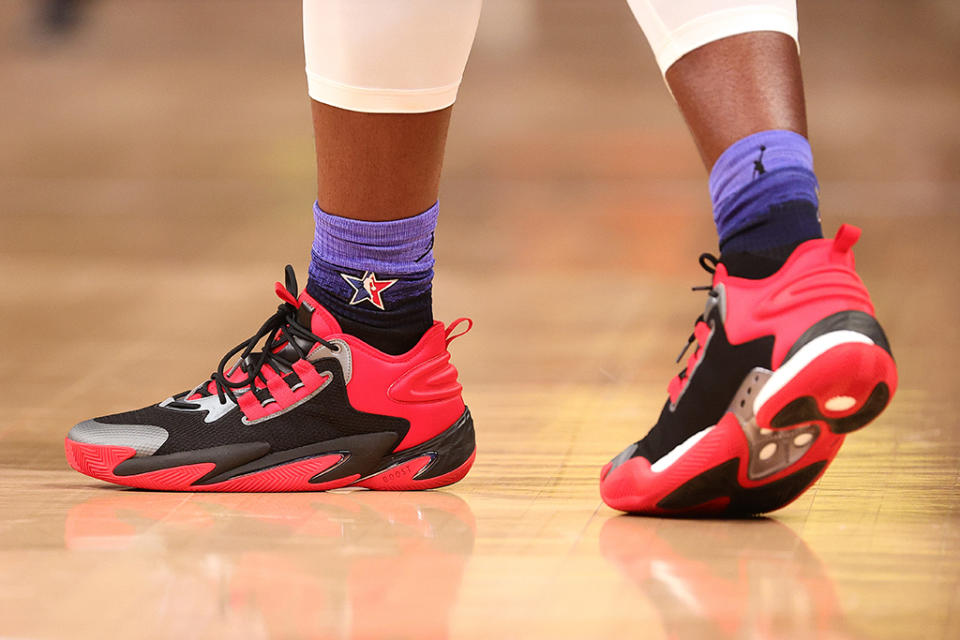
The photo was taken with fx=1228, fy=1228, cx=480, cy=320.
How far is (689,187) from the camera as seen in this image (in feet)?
10.7

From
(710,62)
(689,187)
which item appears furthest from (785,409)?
(689,187)

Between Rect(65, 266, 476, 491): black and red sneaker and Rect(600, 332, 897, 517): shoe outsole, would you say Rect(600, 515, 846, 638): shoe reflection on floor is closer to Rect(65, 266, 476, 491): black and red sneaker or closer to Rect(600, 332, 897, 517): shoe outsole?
Rect(600, 332, 897, 517): shoe outsole

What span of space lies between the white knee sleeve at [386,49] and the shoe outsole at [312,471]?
0.25 metres

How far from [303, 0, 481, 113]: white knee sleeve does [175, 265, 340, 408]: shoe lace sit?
0.15 m

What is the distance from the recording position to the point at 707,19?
28.6 inches

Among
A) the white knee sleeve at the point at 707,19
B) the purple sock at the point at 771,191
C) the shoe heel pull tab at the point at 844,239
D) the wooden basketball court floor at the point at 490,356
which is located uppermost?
the white knee sleeve at the point at 707,19

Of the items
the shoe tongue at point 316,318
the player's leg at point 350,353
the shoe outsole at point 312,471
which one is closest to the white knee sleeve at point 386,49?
the player's leg at point 350,353

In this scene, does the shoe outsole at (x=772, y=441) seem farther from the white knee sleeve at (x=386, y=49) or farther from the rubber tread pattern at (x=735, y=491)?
the white knee sleeve at (x=386, y=49)

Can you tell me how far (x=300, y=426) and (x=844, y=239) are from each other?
41 cm

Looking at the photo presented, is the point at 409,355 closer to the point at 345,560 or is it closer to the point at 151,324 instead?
the point at 345,560

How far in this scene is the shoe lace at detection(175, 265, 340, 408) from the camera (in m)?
0.90

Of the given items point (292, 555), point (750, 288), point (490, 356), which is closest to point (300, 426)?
point (292, 555)

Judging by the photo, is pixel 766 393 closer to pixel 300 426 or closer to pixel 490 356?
pixel 300 426

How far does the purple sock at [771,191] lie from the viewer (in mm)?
Answer: 713
